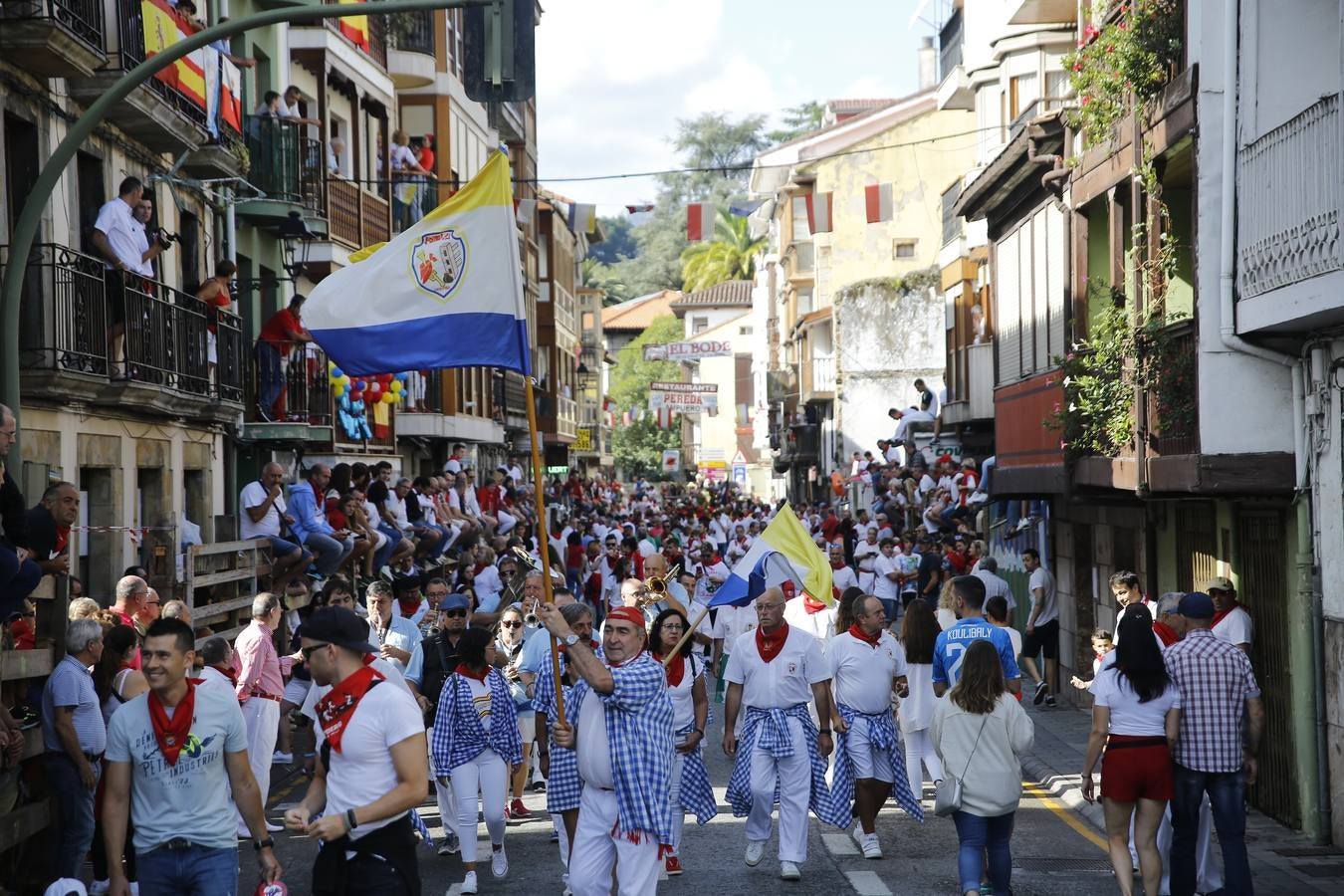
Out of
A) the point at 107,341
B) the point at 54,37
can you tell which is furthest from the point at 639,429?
the point at 54,37

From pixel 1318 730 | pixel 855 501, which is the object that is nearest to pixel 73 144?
pixel 1318 730

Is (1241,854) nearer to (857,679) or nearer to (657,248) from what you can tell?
(857,679)

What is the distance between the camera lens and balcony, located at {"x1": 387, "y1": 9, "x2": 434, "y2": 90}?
3266 centimetres

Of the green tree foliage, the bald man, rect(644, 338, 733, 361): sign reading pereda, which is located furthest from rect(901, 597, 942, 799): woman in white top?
the green tree foliage

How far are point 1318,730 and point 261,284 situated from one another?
52.6ft

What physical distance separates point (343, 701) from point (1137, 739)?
498cm

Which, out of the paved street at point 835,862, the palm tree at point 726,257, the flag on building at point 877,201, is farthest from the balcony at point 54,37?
the palm tree at point 726,257

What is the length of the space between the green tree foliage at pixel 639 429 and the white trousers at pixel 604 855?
8498 centimetres

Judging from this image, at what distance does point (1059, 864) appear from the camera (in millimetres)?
11352

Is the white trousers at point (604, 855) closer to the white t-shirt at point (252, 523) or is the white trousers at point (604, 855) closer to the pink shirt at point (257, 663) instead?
the pink shirt at point (257, 663)

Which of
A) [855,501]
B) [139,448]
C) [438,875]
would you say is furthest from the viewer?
[855,501]

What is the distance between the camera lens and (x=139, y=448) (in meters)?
18.4

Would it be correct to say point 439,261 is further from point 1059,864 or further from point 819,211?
point 819,211

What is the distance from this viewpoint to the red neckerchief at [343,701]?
6.57 m
